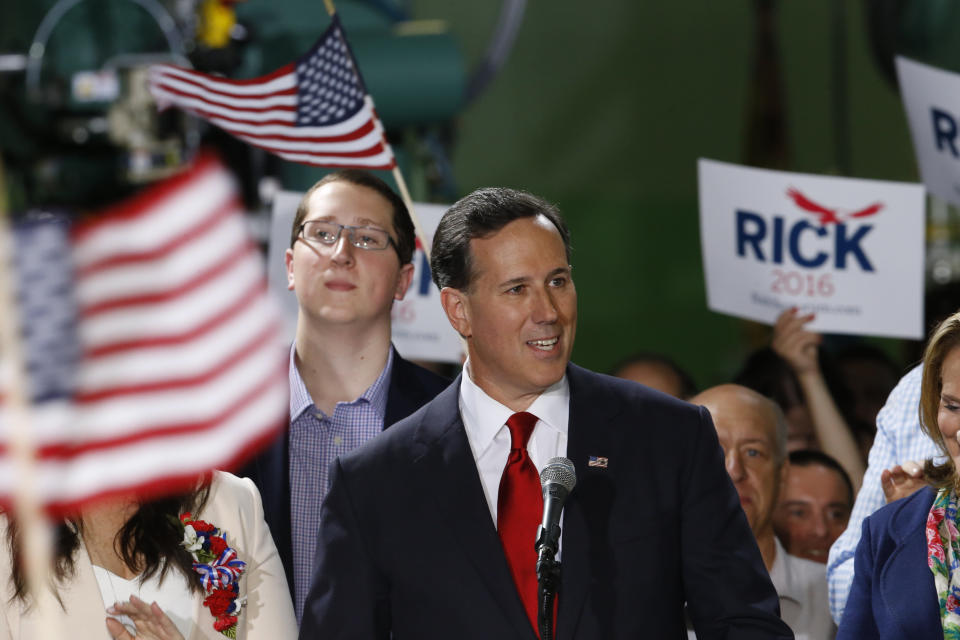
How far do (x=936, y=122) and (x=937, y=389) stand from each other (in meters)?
2.06

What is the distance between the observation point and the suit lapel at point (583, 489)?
2145 millimetres

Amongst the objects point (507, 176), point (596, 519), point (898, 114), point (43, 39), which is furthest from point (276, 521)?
point (898, 114)

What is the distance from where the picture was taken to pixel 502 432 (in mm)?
2316

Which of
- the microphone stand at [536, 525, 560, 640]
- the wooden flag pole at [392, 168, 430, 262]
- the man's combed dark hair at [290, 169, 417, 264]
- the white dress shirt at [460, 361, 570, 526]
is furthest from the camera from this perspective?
the wooden flag pole at [392, 168, 430, 262]

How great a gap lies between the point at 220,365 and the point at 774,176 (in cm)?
206

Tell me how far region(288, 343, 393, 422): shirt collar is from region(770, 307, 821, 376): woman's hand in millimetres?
1719

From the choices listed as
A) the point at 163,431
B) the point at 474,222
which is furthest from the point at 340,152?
the point at 474,222

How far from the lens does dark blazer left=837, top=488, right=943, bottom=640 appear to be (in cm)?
236

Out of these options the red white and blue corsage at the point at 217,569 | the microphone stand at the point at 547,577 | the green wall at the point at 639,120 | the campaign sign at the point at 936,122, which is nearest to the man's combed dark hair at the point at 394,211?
the red white and blue corsage at the point at 217,569

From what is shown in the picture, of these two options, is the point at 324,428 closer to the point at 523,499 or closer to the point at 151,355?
Answer: the point at 151,355

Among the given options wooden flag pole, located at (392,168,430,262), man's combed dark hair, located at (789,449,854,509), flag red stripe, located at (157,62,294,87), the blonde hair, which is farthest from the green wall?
the blonde hair

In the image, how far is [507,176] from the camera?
993 cm

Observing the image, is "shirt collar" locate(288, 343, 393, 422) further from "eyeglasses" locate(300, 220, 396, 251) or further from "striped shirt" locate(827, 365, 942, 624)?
"striped shirt" locate(827, 365, 942, 624)

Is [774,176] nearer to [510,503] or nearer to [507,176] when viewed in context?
[510,503]
